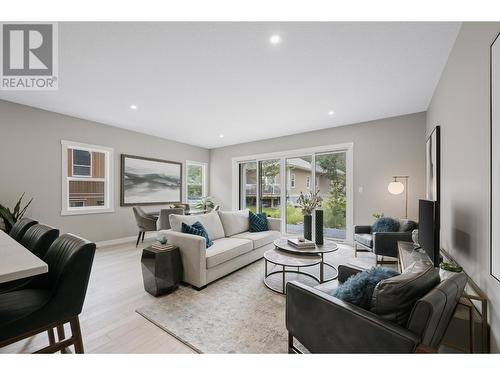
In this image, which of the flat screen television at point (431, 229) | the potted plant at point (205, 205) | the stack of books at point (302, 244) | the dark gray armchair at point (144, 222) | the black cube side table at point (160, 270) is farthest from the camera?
the potted plant at point (205, 205)

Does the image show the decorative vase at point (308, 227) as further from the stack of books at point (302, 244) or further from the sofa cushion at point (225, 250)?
the sofa cushion at point (225, 250)

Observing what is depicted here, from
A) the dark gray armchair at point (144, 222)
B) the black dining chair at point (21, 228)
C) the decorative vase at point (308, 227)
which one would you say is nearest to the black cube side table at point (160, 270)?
the black dining chair at point (21, 228)

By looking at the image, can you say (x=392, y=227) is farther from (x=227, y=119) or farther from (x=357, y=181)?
(x=227, y=119)

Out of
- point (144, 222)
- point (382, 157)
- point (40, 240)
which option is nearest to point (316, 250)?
point (40, 240)

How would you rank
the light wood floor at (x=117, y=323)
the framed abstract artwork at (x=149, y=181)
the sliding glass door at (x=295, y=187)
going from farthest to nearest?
the sliding glass door at (x=295, y=187), the framed abstract artwork at (x=149, y=181), the light wood floor at (x=117, y=323)

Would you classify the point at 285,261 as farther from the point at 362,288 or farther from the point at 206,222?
the point at 206,222

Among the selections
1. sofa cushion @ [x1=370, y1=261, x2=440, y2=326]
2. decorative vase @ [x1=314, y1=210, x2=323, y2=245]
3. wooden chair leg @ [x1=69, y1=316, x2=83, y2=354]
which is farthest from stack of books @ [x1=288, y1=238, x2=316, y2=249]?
wooden chair leg @ [x1=69, y1=316, x2=83, y2=354]

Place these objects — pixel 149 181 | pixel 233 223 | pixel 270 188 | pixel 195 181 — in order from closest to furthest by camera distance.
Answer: pixel 233 223 → pixel 149 181 → pixel 270 188 → pixel 195 181

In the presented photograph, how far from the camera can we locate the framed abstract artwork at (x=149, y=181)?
188 inches

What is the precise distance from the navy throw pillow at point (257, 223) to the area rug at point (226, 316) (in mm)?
1206

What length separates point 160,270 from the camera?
7.57 feet

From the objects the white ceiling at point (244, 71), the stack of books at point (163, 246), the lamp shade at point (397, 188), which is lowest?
the stack of books at point (163, 246)

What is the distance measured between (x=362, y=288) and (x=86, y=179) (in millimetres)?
5037

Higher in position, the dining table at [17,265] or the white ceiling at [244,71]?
the white ceiling at [244,71]
